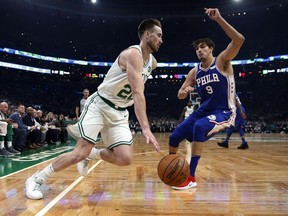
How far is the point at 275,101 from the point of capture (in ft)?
120

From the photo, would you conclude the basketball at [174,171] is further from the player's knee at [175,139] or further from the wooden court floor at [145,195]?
the player's knee at [175,139]

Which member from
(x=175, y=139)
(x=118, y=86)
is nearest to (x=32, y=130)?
(x=175, y=139)

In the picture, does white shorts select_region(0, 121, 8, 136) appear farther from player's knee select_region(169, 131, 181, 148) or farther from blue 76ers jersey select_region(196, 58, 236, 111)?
blue 76ers jersey select_region(196, 58, 236, 111)

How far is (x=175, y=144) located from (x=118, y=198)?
48.7 inches

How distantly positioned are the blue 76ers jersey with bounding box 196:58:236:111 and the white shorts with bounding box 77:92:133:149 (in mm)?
1426

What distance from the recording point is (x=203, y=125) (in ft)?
13.0

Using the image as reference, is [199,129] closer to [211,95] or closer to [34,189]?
[211,95]

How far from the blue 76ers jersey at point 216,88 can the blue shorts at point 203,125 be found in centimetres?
10

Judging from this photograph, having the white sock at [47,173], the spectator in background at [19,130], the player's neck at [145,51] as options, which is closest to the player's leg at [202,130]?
the player's neck at [145,51]

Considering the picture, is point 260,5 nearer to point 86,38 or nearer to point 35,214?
point 86,38

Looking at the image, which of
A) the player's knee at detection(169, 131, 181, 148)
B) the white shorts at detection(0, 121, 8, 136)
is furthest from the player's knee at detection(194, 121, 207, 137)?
the white shorts at detection(0, 121, 8, 136)

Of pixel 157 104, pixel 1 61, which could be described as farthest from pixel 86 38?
pixel 157 104

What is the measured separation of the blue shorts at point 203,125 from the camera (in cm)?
396

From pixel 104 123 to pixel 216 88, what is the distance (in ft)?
5.65
